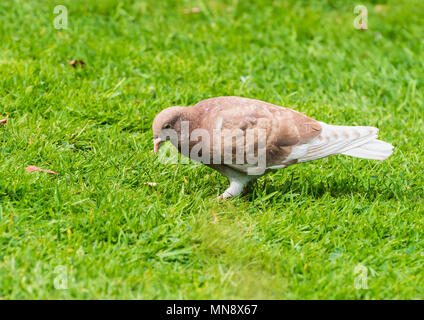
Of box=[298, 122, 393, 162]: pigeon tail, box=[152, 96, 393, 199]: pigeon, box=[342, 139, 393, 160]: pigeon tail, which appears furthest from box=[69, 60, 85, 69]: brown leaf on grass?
box=[342, 139, 393, 160]: pigeon tail

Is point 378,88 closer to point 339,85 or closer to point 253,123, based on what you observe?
point 339,85

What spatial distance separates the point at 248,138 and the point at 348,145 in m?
0.77

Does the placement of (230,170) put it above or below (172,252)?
above

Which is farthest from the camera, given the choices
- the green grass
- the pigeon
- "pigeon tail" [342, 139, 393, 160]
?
"pigeon tail" [342, 139, 393, 160]

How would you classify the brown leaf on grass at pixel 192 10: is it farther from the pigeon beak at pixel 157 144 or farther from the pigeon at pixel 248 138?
the pigeon beak at pixel 157 144

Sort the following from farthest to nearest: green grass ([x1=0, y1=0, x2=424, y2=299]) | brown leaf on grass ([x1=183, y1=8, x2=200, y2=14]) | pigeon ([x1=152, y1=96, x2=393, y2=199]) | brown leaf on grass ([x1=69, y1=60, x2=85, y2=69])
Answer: brown leaf on grass ([x1=183, y1=8, x2=200, y2=14]), brown leaf on grass ([x1=69, y1=60, x2=85, y2=69]), pigeon ([x1=152, y1=96, x2=393, y2=199]), green grass ([x1=0, y1=0, x2=424, y2=299])

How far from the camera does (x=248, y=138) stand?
4.02m

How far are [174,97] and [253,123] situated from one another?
1.62 m

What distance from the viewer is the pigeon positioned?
4004mm

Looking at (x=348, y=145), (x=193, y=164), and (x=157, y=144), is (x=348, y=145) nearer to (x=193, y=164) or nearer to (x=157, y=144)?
(x=193, y=164)

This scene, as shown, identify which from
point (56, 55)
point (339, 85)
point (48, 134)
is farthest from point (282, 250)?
point (56, 55)

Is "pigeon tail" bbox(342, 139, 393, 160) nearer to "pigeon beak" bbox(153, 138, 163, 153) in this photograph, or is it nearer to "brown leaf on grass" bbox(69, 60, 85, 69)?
"pigeon beak" bbox(153, 138, 163, 153)
